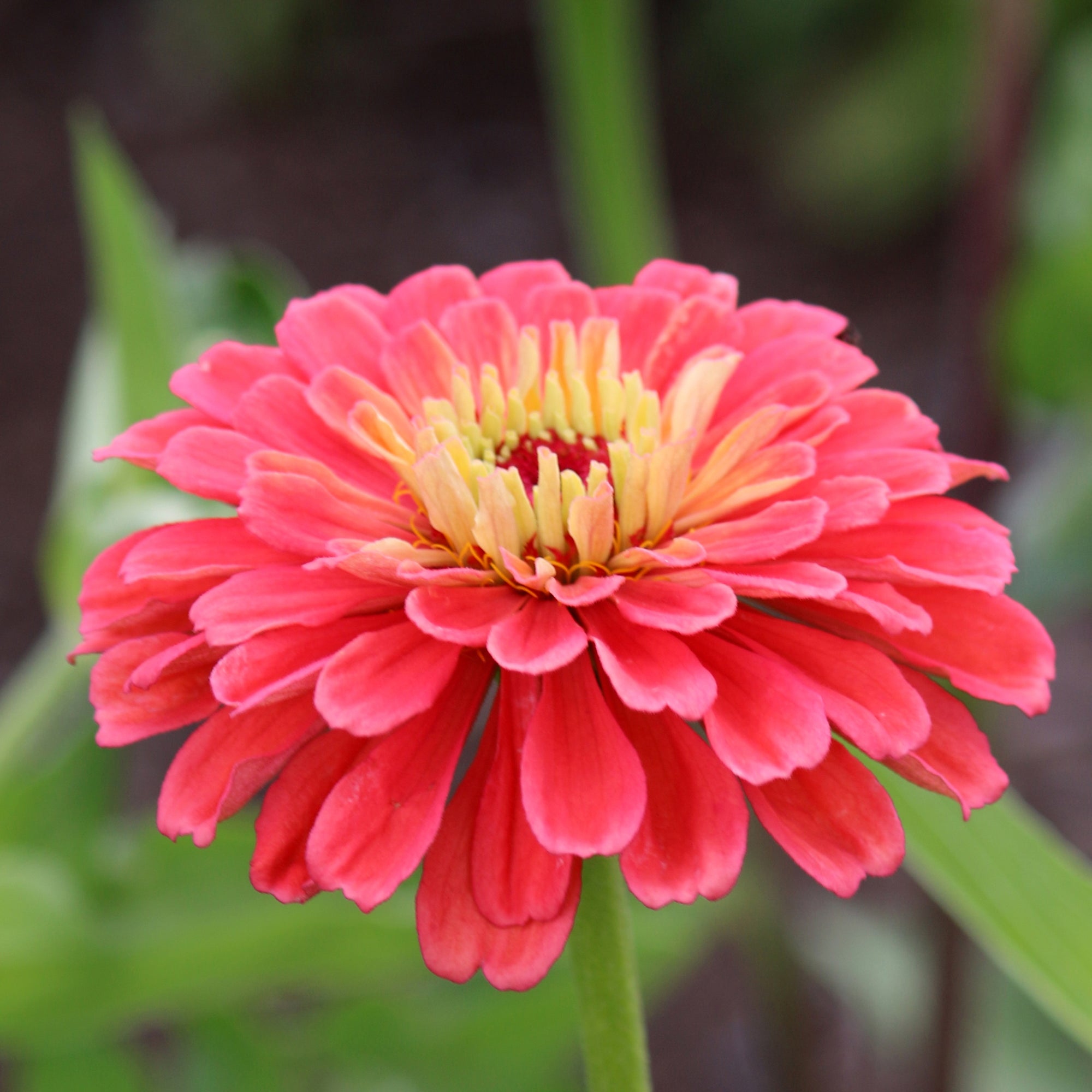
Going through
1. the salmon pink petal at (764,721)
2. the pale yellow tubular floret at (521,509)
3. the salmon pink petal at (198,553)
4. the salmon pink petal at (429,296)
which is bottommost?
the salmon pink petal at (764,721)

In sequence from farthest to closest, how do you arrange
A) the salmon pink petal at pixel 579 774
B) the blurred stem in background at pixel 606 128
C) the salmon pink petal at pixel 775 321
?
the blurred stem in background at pixel 606 128 → the salmon pink petal at pixel 775 321 → the salmon pink petal at pixel 579 774

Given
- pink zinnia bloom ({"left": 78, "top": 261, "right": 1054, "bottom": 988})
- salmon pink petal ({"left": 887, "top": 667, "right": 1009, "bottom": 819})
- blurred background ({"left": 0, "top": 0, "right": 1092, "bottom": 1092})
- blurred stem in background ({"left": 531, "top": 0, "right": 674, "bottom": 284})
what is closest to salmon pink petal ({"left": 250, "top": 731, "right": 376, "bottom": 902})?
pink zinnia bloom ({"left": 78, "top": 261, "right": 1054, "bottom": 988})

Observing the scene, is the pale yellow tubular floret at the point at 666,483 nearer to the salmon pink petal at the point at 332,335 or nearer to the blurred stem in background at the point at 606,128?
the salmon pink petal at the point at 332,335

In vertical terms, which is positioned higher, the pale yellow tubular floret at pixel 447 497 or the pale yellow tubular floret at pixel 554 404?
the pale yellow tubular floret at pixel 554 404

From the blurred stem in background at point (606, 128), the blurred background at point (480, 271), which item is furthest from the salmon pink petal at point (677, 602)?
the blurred stem in background at point (606, 128)

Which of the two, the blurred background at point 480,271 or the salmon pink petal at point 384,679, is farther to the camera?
the blurred background at point 480,271

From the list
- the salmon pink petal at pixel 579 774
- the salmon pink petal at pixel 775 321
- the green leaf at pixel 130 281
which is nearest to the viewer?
the salmon pink petal at pixel 579 774

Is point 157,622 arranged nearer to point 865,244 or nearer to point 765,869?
point 765,869
